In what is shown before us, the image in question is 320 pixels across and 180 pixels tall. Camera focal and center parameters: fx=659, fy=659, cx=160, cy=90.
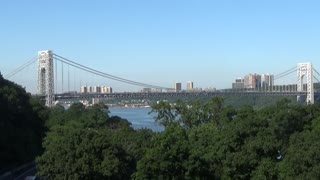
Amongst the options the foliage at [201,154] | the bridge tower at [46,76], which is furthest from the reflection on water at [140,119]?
the foliage at [201,154]

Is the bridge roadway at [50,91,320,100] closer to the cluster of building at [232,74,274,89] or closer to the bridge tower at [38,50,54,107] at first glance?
the bridge tower at [38,50,54,107]

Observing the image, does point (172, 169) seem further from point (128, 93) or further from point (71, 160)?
point (128, 93)

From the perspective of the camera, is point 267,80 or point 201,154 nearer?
point 201,154

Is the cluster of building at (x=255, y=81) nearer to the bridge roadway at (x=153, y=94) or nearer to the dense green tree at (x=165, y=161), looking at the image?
the bridge roadway at (x=153, y=94)

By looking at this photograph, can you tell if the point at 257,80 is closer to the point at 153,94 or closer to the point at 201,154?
the point at 153,94

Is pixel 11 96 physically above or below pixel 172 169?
above

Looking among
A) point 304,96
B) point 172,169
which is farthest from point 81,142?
point 304,96

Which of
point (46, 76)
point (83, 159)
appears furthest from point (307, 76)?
point (83, 159)
